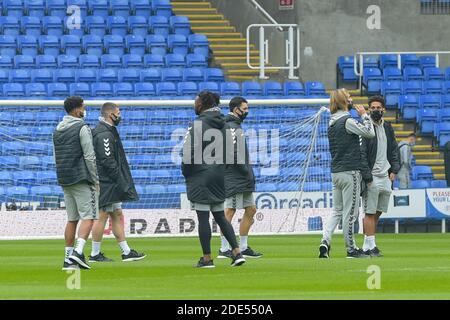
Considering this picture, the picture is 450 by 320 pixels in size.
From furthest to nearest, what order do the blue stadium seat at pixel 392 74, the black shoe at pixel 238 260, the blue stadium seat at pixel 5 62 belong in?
the blue stadium seat at pixel 392 74 < the blue stadium seat at pixel 5 62 < the black shoe at pixel 238 260

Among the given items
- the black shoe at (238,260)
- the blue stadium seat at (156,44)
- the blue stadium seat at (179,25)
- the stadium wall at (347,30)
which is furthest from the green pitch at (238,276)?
the blue stadium seat at (179,25)

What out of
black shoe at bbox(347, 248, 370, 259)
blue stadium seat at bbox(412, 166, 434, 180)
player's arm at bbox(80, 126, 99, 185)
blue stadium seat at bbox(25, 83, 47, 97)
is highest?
blue stadium seat at bbox(25, 83, 47, 97)

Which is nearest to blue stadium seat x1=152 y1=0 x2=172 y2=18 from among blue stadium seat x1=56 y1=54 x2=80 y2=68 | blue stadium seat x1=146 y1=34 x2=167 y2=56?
blue stadium seat x1=146 y1=34 x2=167 y2=56

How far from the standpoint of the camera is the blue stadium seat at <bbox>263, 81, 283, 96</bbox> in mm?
32906

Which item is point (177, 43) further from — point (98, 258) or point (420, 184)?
point (98, 258)

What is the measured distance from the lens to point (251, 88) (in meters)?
32.8

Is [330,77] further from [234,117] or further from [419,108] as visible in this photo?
[234,117]

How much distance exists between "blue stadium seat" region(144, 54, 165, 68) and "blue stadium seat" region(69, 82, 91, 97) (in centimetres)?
225

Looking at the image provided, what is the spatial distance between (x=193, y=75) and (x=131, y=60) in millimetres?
1588

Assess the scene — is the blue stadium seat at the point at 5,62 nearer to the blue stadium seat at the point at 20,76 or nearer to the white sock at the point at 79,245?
the blue stadium seat at the point at 20,76

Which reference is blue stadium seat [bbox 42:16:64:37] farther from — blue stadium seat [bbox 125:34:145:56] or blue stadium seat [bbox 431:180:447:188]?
blue stadium seat [bbox 431:180:447:188]

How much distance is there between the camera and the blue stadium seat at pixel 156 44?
1355 inches

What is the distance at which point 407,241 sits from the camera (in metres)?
24.1

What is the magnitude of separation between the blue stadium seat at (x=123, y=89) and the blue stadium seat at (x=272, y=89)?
3199 millimetres
